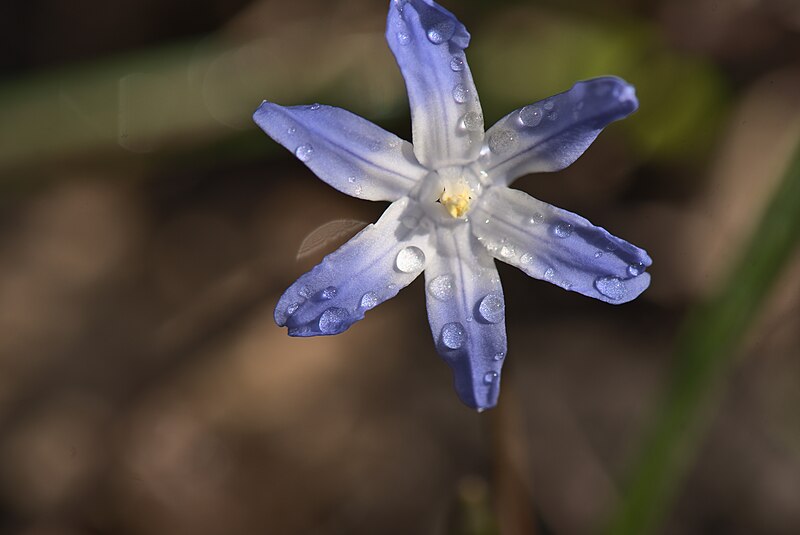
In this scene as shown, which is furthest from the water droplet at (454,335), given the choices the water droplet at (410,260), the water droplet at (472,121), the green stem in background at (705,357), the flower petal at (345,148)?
the green stem in background at (705,357)

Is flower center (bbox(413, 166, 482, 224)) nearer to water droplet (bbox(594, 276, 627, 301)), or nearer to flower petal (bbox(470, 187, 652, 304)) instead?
flower petal (bbox(470, 187, 652, 304))

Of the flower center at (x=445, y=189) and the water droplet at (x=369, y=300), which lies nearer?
the water droplet at (x=369, y=300)

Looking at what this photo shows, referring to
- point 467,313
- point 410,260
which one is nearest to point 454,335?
point 467,313

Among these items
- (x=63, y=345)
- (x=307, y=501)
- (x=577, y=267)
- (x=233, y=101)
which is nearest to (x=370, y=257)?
(x=577, y=267)

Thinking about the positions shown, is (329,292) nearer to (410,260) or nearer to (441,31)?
(410,260)

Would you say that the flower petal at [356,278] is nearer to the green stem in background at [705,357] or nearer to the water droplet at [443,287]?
the water droplet at [443,287]

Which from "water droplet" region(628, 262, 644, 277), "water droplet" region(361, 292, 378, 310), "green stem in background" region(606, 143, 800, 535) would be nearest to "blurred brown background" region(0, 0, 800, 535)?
"green stem in background" region(606, 143, 800, 535)

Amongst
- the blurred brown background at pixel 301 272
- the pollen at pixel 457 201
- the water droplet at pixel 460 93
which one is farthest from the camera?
the blurred brown background at pixel 301 272
